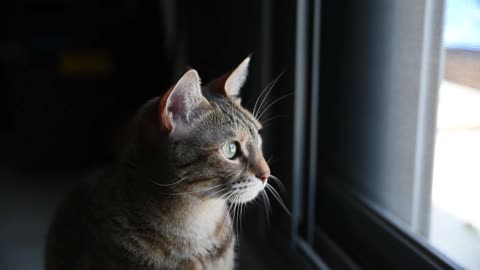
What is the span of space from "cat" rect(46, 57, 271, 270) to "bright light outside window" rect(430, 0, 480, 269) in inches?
12.4

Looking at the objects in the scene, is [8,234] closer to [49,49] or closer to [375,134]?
[49,49]

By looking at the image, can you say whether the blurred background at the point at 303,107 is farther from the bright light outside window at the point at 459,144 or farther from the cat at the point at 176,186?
the cat at the point at 176,186

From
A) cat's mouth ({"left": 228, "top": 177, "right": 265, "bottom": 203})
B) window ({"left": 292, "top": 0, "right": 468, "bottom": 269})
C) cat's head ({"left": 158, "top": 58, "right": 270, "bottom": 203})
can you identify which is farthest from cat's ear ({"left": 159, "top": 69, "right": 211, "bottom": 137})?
window ({"left": 292, "top": 0, "right": 468, "bottom": 269})

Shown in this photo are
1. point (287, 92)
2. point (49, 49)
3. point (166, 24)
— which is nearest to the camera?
point (287, 92)

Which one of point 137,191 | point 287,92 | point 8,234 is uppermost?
point 287,92

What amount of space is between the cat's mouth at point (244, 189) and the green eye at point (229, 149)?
0.15ft

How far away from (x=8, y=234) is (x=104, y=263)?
0.78 metres

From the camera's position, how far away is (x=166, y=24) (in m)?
1.95

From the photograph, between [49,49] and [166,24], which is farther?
[166,24]

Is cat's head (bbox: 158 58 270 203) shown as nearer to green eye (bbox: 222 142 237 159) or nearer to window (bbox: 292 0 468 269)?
green eye (bbox: 222 142 237 159)

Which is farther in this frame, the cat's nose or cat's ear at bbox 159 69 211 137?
the cat's nose

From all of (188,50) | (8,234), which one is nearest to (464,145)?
(188,50)

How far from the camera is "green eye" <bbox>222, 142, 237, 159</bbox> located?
0.93m

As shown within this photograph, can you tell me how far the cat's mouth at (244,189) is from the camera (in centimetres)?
92
